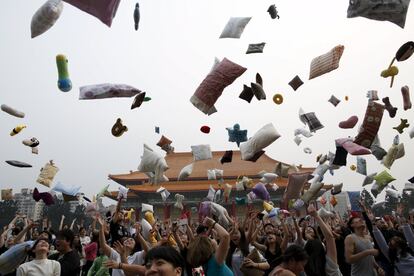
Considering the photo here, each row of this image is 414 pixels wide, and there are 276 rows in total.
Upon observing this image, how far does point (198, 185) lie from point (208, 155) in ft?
54.5

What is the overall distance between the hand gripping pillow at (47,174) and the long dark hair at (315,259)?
6776mm

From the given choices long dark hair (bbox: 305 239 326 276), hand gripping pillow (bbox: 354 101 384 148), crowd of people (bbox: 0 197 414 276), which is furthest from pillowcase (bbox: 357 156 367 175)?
long dark hair (bbox: 305 239 326 276)

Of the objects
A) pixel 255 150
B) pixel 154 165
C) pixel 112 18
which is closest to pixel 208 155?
pixel 154 165

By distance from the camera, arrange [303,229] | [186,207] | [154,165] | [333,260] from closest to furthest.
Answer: [333,260]
[303,229]
[154,165]
[186,207]

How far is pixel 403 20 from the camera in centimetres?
456

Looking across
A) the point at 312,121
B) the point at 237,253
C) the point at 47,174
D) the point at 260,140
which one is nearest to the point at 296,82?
the point at 312,121

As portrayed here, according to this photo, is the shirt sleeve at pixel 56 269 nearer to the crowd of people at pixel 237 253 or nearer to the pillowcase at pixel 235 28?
the crowd of people at pixel 237 253

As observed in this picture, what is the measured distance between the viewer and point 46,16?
482cm

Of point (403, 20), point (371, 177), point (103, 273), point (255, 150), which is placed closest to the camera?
point (103, 273)

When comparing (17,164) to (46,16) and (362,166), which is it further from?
(362,166)

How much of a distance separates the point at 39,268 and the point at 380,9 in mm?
4828

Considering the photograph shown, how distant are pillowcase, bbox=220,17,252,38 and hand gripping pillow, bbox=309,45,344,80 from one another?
1.54 m

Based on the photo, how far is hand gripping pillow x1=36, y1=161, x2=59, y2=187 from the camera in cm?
887

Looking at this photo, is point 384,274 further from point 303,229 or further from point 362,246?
point 303,229
